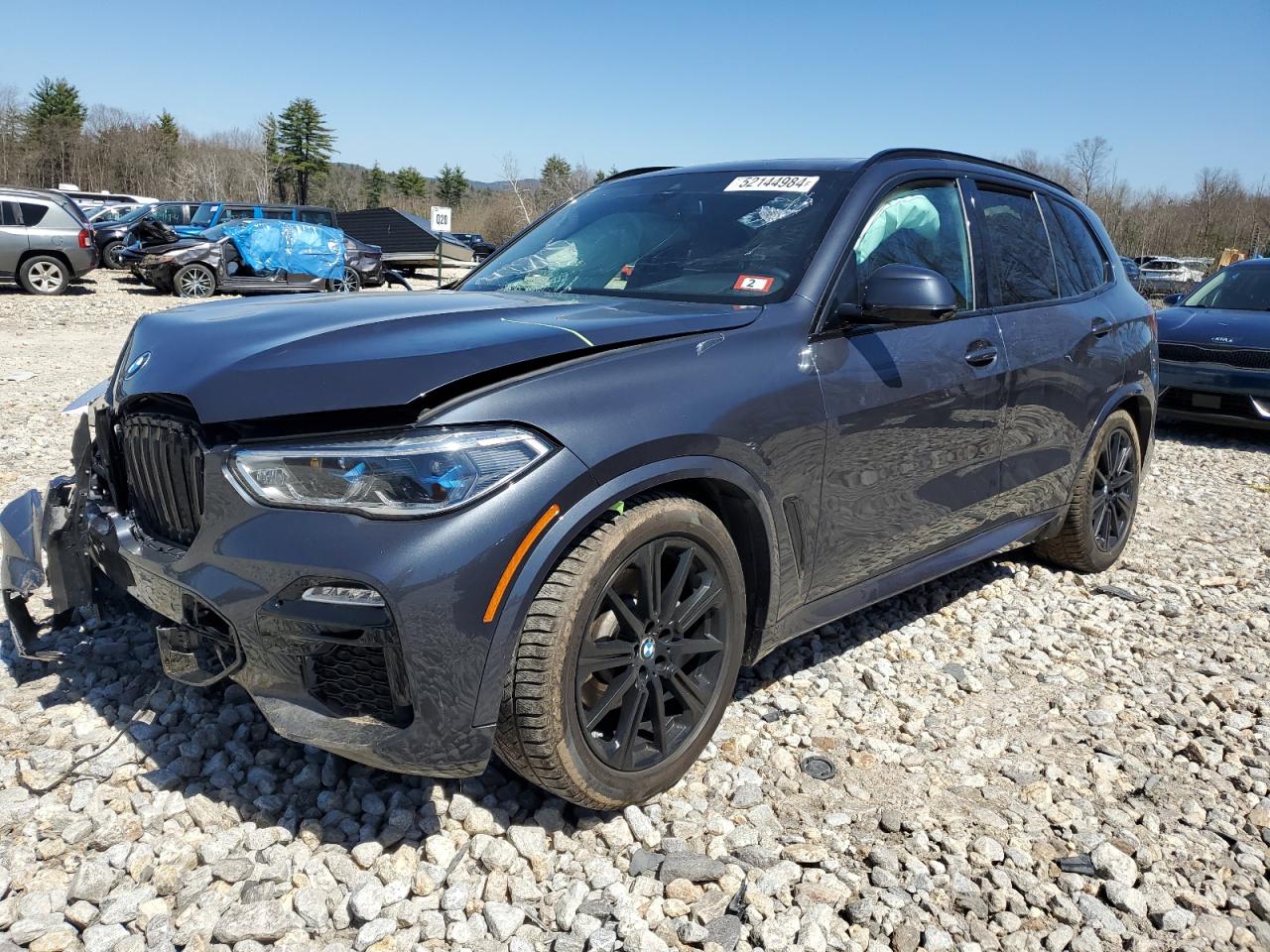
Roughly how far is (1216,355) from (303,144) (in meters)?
83.0

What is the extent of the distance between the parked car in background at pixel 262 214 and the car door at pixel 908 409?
65.4 feet

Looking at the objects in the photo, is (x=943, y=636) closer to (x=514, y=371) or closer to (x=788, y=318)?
(x=788, y=318)

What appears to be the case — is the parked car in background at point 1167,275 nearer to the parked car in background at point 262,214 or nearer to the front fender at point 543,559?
the parked car in background at point 262,214

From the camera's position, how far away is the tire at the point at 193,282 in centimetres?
1841

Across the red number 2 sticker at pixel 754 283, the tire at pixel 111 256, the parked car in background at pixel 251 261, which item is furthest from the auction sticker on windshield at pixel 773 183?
the tire at pixel 111 256

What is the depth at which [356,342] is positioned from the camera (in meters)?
2.38

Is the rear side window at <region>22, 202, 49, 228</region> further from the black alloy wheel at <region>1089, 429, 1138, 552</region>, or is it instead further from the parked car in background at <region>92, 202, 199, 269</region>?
the black alloy wheel at <region>1089, 429, 1138, 552</region>

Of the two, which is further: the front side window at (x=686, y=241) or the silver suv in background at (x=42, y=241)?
the silver suv in background at (x=42, y=241)

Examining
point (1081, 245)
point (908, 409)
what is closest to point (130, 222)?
point (1081, 245)

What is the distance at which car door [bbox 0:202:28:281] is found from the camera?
17.2 meters

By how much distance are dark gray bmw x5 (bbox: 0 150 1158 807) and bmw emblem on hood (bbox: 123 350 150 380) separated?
0.06ft

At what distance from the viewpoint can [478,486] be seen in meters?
2.14

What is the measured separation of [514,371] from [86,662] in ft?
6.94

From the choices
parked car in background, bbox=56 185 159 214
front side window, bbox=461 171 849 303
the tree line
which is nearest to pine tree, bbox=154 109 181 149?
the tree line
